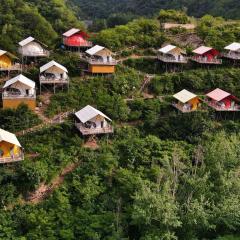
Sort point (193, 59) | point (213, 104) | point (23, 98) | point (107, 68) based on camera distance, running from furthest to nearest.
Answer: point (193, 59) → point (107, 68) → point (213, 104) → point (23, 98)

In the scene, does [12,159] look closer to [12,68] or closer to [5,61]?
[12,68]

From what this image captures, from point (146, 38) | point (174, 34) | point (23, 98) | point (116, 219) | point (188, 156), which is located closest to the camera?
point (116, 219)

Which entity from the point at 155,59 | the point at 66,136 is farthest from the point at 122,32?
the point at 66,136

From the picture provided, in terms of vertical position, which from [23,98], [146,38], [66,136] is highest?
[146,38]

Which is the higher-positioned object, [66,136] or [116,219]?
[66,136]

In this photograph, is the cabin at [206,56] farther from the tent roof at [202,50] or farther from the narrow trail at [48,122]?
the narrow trail at [48,122]

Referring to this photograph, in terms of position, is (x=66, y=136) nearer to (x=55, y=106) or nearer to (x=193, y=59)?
(x=55, y=106)

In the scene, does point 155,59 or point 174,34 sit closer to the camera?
point 155,59

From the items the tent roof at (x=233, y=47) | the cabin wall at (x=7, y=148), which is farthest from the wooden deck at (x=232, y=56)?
the cabin wall at (x=7, y=148)
